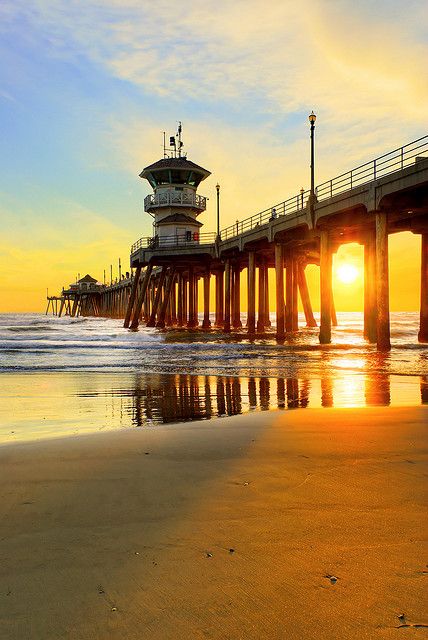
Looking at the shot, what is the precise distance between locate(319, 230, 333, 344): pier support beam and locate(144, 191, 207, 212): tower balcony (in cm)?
3208

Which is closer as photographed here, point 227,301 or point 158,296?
point 227,301

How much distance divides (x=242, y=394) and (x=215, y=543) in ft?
25.4

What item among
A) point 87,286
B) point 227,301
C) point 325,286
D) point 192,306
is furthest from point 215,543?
point 87,286

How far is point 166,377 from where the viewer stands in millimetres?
14047

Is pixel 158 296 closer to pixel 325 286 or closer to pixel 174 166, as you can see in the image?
pixel 174 166

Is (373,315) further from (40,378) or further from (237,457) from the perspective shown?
(237,457)

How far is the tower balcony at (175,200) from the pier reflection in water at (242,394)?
4546 centimetres

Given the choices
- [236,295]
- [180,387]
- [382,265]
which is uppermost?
[236,295]

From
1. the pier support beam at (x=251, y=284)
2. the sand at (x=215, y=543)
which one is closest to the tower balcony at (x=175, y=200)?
the pier support beam at (x=251, y=284)

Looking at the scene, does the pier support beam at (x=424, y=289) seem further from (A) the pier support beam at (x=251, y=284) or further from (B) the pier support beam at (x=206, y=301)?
(B) the pier support beam at (x=206, y=301)

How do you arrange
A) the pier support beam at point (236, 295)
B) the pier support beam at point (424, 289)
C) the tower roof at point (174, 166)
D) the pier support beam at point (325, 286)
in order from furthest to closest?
1. the tower roof at point (174, 166)
2. the pier support beam at point (236, 295)
3. the pier support beam at point (325, 286)
4. the pier support beam at point (424, 289)

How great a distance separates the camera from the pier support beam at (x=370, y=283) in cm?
2928

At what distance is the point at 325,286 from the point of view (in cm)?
2825

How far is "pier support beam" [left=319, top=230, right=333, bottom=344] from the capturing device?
90.6 ft
